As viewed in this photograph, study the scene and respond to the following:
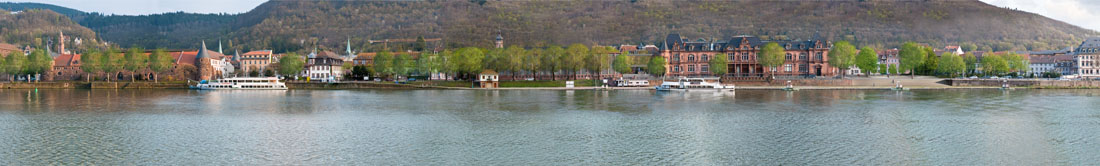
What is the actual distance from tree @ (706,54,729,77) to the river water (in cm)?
5475

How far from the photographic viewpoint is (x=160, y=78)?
128m

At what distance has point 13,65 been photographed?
4811 inches

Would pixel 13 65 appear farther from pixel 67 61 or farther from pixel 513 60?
pixel 513 60

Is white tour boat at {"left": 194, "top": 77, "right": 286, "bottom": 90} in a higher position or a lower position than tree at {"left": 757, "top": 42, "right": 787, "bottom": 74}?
lower

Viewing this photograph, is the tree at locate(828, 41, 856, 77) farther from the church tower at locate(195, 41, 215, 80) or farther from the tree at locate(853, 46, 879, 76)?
the church tower at locate(195, 41, 215, 80)

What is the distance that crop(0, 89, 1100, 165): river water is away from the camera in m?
30.7

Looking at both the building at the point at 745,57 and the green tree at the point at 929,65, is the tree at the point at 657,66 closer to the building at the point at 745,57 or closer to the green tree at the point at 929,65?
the building at the point at 745,57

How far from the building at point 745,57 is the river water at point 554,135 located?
58.5m

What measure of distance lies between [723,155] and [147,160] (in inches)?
895

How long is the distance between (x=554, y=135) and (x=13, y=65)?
11864cm

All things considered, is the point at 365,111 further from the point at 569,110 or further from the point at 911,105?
the point at 911,105

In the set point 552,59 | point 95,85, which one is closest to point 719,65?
point 552,59

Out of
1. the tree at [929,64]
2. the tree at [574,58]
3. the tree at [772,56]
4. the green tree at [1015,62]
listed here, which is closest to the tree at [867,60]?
the tree at [772,56]

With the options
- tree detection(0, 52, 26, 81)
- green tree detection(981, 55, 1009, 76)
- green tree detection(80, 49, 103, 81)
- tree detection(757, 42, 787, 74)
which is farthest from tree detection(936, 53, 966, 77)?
tree detection(0, 52, 26, 81)
